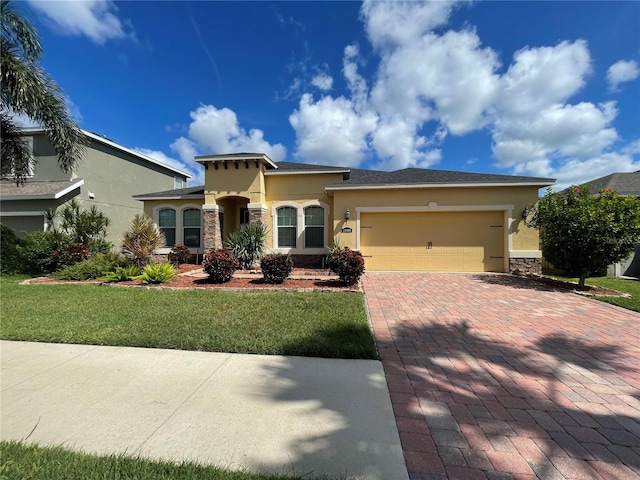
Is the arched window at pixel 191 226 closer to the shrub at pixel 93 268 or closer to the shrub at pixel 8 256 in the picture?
the shrub at pixel 93 268

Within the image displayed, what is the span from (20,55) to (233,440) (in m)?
13.1

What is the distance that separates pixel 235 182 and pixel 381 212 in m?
6.52

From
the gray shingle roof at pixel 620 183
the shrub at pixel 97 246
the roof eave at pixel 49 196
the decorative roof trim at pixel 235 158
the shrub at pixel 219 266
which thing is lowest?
the shrub at pixel 219 266

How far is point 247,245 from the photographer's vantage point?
11.7 meters

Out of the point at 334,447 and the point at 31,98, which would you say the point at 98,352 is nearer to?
the point at 334,447

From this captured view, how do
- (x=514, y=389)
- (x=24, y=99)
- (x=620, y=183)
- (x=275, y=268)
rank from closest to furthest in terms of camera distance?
(x=514, y=389)
(x=275, y=268)
(x=24, y=99)
(x=620, y=183)

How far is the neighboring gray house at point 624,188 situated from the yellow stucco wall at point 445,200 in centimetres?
277

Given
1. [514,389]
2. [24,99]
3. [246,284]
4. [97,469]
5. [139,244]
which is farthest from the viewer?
[139,244]

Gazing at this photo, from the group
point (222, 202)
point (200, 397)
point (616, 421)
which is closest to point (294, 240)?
point (222, 202)

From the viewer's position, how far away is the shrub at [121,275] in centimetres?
927

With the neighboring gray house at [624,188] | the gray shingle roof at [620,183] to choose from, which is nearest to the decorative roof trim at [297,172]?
the neighboring gray house at [624,188]

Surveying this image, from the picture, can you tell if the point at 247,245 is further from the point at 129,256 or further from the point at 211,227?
the point at 129,256

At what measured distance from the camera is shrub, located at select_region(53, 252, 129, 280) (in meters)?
9.73

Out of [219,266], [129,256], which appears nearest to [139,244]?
[129,256]
